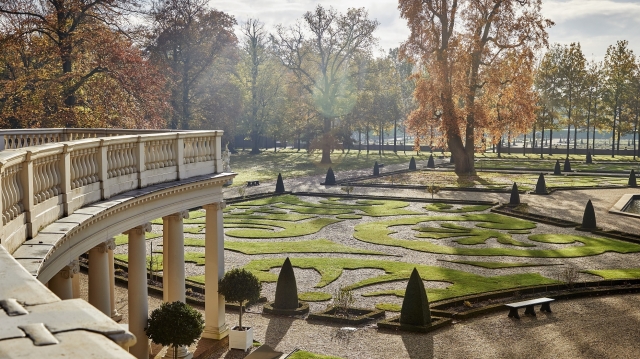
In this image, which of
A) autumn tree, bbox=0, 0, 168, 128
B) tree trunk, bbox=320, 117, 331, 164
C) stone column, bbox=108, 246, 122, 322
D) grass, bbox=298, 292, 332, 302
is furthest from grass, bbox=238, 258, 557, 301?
tree trunk, bbox=320, 117, 331, 164

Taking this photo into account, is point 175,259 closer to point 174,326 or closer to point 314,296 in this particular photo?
point 174,326

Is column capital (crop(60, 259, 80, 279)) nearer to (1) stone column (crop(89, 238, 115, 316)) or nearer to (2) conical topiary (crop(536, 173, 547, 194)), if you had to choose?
(1) stone column (crop(89, 238, 115, 316))

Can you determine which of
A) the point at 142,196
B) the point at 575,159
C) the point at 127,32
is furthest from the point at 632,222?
the point at 575,159

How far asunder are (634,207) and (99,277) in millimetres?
35749

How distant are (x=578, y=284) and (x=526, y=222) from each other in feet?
43.5

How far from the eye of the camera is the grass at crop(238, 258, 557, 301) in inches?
933

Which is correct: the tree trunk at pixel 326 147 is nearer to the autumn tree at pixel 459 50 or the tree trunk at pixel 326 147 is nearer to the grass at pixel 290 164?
the grass at pixel 290 164

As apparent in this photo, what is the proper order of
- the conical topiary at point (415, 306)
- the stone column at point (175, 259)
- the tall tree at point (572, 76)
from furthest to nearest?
the tall tree at point (572, 76) → the conical topiary at point (415, 306) → the stone column at point (175, 259)

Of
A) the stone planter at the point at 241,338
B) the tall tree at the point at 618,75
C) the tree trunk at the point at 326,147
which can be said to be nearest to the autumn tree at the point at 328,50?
the tree trunk at the point at 326,147

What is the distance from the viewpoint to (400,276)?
2570 cm

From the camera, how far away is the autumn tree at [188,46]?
66.0m

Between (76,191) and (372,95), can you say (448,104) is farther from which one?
(76,191)

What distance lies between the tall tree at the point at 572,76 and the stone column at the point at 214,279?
228ft

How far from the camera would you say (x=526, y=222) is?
36.6m
